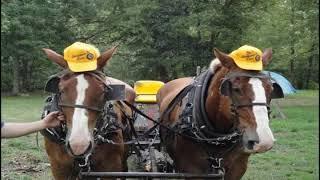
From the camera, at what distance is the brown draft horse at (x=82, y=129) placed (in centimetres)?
393

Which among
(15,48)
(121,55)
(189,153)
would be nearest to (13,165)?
(189,153)

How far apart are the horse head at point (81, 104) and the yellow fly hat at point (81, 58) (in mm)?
45

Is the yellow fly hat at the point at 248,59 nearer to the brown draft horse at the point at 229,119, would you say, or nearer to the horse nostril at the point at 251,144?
the brown draft horse at the point at 229,119

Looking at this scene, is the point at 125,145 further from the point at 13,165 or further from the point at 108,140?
the point at 13,165

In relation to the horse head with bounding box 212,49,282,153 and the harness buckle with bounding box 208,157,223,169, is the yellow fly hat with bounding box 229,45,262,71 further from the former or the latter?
the harness buckle with bounding box 208,157,223,169

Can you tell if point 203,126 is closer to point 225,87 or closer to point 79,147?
point 225,87

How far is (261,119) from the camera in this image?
408 centimetres

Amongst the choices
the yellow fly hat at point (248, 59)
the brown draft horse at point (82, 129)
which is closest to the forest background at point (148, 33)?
the brown draft horse at point (82, 129)

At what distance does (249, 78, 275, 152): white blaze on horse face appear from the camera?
3.99 metres

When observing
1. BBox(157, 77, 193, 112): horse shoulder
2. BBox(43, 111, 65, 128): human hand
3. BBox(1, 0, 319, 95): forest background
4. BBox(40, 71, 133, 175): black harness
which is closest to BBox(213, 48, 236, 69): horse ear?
BBox(40, 71, 133, 175): black harness

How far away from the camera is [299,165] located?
30.7 ft

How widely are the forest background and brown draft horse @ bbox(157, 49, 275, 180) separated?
910 cm

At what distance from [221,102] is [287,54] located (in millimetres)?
26380

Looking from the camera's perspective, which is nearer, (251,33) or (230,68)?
(230,68)
